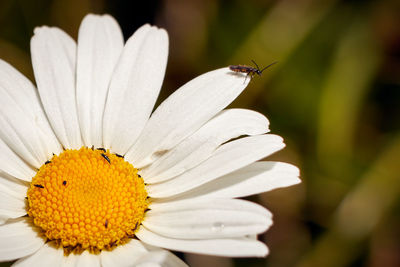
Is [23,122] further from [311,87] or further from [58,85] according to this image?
[311,87]

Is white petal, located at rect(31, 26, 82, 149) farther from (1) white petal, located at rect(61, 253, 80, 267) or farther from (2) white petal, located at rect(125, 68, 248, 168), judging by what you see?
(1) white petal, located at rect(61, 253, 80, 267)

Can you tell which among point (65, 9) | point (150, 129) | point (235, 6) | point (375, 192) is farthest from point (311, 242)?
point (65, 9)

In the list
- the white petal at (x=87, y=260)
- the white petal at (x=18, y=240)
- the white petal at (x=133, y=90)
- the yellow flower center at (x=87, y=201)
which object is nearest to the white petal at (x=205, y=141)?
the yellow flower center at (x=87, y=201)

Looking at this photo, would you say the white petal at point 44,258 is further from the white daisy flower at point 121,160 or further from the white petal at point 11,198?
the white petal at point 11,198

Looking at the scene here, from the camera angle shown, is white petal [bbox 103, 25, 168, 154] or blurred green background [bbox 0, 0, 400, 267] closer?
white petal [bbox 103, 25, 168, 154]

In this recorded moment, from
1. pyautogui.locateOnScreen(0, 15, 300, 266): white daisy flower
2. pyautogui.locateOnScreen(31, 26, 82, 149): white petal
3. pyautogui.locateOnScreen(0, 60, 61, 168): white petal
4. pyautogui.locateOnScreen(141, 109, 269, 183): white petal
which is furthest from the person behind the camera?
pyautogui.locateOnScreen(31, 26, 82, 149): white petal

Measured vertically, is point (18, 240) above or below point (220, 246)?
above

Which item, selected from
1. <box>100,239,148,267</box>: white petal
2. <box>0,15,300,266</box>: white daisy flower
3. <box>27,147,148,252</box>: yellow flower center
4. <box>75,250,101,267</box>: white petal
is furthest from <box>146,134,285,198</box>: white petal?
<box>75,250,101,267</box>: white petal

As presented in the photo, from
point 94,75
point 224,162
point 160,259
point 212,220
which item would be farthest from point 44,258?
point 94,75
